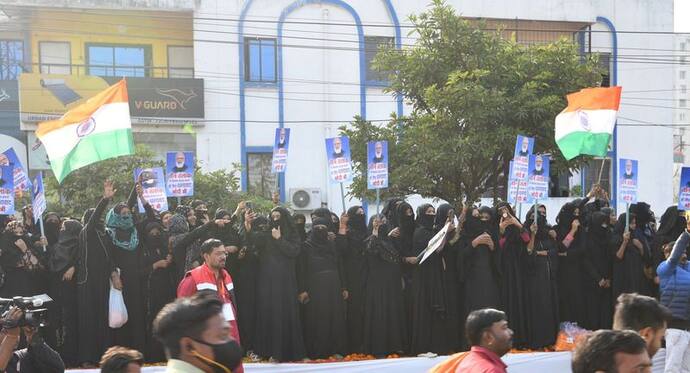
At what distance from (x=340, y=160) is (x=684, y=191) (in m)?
4.24

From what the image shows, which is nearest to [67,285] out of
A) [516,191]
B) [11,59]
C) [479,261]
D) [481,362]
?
[479,261]

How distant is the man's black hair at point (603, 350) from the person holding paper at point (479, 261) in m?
5.81

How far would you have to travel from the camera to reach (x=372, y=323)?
9.35m

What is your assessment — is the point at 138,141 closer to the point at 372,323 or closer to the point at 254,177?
the point at 254,177

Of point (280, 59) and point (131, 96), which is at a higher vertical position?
point (280, 59)

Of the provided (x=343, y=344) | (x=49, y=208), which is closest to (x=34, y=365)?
(x=343, y=344)

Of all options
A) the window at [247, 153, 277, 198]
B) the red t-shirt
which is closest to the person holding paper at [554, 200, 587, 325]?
the red t-shirt

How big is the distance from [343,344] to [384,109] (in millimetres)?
16164

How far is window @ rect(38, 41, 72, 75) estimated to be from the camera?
24672 millimetres

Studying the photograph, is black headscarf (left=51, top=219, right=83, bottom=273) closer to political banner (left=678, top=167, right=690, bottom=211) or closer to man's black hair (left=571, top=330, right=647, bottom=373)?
man's black hair (left=571, top=330, right=647, bottom=373)

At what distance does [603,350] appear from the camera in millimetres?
3361

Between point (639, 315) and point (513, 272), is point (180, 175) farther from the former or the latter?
point (639, 315)

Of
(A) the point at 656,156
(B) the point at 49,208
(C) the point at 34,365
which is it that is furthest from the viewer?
(A) the point at 656,156

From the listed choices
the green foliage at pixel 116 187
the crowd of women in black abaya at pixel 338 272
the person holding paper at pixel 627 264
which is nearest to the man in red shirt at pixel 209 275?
the crowd of women in black abaya at pixel 338 272
